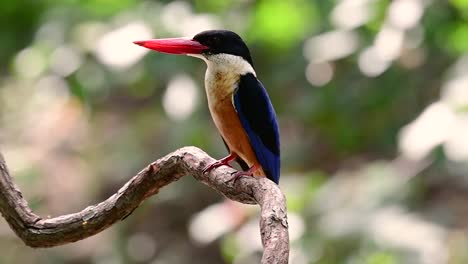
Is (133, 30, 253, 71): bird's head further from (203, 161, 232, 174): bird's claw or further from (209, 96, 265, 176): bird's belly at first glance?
(203, 161, 232, 174): bird's claw

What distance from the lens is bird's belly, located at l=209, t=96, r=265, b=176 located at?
2.47m

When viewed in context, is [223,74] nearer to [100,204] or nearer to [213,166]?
[213,166]

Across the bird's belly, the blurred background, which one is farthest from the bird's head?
the blurred background

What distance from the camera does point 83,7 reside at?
3.53 meters

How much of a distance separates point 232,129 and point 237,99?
10cm

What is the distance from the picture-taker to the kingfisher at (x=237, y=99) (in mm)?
2447

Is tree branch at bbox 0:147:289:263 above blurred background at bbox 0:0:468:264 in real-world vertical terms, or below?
below

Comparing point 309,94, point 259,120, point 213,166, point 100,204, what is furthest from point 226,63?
point 309,94

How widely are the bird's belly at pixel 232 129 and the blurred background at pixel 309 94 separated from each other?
0.51 metres

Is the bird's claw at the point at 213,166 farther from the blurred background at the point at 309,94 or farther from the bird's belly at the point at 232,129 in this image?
the blurred background at the point at 309,94

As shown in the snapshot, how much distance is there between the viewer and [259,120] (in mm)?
2498

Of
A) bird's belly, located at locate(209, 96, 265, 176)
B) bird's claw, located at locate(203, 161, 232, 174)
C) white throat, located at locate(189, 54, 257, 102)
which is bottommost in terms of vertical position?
bird's claw, located at locate(203, 161, 232, 174)

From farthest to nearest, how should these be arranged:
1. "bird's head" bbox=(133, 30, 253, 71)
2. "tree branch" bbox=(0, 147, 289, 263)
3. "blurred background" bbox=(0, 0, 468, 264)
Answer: "blurred background" bbox=(0, 0, 468, 264), "bird's head" bbox=(133, 30, 253, 71), "tree branch" bbox=(0, 147, 289, 263)

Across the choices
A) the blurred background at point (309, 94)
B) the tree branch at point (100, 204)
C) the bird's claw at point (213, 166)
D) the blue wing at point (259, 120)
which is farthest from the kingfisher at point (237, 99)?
the blurred background at point (309, 94)
